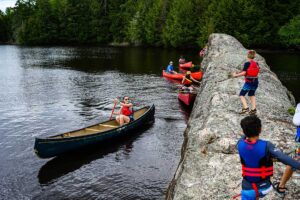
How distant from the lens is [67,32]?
106750mm

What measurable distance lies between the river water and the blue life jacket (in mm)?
7625

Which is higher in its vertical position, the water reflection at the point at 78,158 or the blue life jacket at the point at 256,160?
the blue life jacket at the point at 256,160

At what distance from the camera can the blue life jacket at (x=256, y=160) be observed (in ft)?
18.2

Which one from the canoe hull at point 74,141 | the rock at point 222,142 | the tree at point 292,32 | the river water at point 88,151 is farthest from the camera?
the tree at point 292,32

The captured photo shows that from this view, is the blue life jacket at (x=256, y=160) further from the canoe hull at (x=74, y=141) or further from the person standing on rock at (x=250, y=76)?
the canoe hull at (x=74, y=141)

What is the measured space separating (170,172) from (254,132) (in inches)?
388

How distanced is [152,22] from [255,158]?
83413 millimetres

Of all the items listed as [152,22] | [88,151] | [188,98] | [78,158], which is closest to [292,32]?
[152,22]

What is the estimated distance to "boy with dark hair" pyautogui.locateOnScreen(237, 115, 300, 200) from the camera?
541 centimetres

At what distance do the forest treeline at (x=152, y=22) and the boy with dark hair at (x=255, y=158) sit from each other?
5718 cm

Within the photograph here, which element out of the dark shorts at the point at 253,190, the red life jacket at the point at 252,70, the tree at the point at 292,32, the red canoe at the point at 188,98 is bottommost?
the red canoe at the point at 188,98

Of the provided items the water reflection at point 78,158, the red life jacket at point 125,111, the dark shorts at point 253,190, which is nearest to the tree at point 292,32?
the red life jacket at point 125,111

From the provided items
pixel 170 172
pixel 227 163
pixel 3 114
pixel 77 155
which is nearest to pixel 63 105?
pixel 3 114

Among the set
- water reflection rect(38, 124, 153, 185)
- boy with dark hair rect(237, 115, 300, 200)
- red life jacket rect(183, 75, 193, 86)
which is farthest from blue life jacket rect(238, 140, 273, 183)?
red life jacket rect(183, 75, 193, 86)
